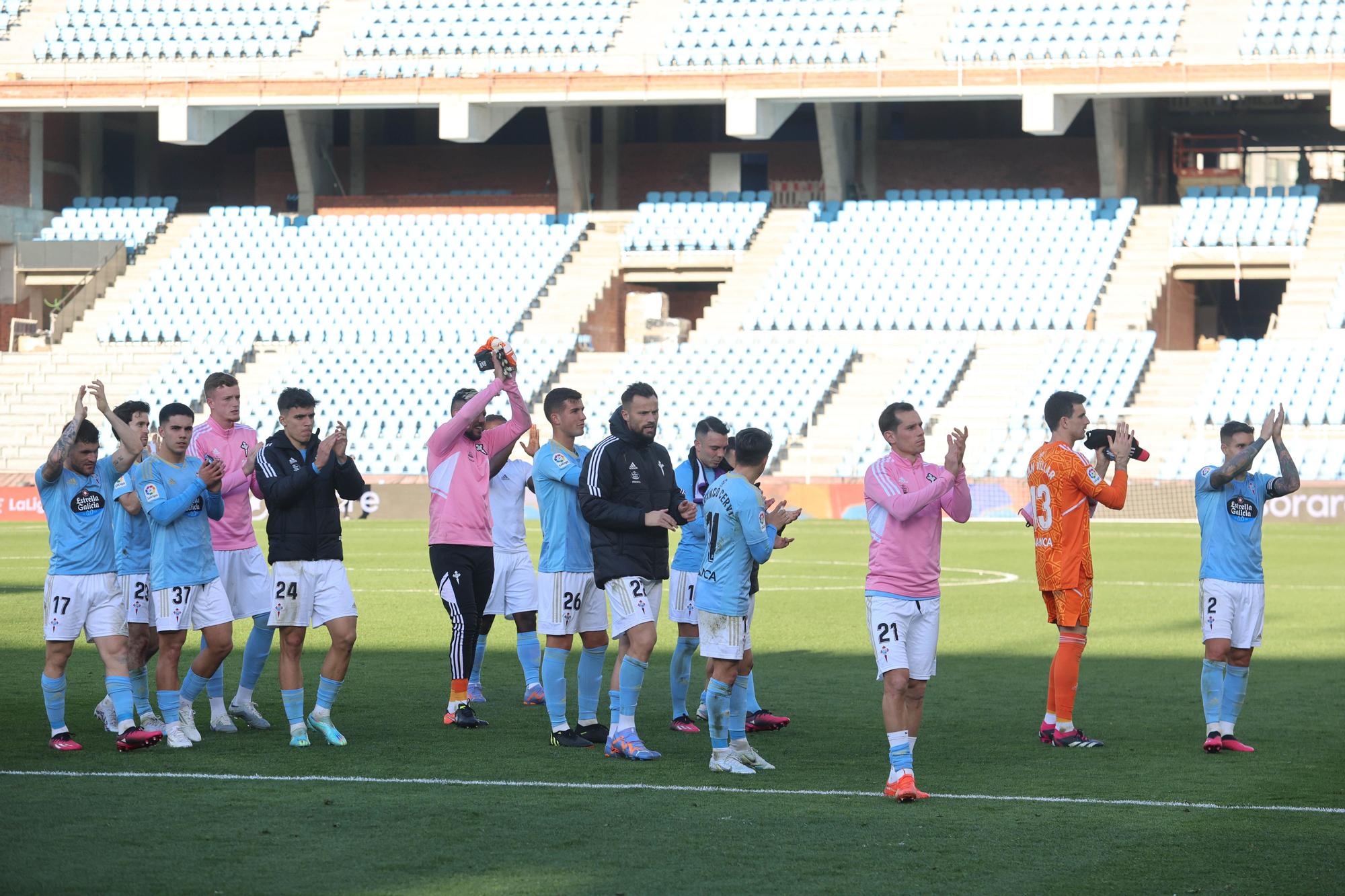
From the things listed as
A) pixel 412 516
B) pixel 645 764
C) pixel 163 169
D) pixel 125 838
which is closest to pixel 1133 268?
pixel 412 516

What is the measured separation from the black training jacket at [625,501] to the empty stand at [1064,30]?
3359 cm

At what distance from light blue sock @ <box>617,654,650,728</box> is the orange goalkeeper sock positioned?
2.54 m

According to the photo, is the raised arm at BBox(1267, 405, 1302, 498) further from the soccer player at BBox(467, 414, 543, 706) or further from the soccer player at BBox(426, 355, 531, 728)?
the soccer player at BBox(467, 414, 543, 706)

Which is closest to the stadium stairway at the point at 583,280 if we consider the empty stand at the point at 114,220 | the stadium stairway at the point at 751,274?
the stadium stairway at the point at 751,274

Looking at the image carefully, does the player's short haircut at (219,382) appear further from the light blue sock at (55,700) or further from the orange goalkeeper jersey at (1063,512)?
the orange goalkeeper jersey at (1063,512)

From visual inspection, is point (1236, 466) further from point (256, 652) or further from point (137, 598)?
point (137, 598)

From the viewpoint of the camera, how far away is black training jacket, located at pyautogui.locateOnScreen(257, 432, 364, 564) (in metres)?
10.2

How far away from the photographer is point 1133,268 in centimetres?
4075

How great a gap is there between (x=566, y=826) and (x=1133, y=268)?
3507 cm

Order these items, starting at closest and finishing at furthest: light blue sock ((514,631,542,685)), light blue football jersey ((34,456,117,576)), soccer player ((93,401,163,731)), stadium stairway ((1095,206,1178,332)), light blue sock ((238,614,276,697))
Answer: light blue football jersey ((34,456,117,576)) < soccer player ((93,401,163,731)) < light blue sock ((238,614,276,697)) < light blue sock ((514,631,542,685)) < stadium stairway ((1095,206,1178,332))

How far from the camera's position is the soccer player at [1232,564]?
34.3 feet

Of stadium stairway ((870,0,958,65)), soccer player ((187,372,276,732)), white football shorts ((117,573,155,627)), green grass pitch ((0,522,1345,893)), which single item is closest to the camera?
green grass pitch ((0,522,1345,893))

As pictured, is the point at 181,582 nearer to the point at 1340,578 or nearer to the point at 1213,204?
the point at 1340,578

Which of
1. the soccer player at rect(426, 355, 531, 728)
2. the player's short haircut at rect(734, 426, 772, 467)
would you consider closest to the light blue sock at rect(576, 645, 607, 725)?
the soccer player at rect(426, 355, 531, 728)
